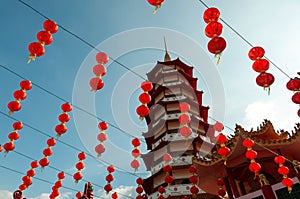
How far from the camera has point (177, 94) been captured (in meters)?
19.7

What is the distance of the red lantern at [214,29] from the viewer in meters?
4.79

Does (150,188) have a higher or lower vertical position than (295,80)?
higher

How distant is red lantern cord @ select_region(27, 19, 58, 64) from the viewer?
463 centimetres

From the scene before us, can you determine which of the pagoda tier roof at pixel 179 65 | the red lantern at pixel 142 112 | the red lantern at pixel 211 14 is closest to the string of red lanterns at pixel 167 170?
the red lantern at pixel 142 112

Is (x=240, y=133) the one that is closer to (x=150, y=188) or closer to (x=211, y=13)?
(x=211, y=13)

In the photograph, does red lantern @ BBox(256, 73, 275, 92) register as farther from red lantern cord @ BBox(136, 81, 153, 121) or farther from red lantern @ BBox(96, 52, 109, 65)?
red lantern @ BBox(96, 52, 109, 65)

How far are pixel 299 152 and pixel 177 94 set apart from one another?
1171cm

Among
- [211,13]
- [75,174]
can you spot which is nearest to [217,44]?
[211,13]

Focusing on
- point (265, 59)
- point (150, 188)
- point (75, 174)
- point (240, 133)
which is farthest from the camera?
point (150, 188)

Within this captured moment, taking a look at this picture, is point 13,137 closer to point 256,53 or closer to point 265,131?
point 256,53

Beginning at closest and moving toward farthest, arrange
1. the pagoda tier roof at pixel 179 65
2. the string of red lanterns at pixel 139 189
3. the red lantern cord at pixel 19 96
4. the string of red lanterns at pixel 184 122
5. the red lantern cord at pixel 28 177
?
1. the red lantern cord at pixel 19 96
2. the string of red lanterns at pixel 184 122
3. the red lantern cord at pixel 28 177
4. the string of red lanterns at pixel 139 189
5. the pagoda tier roof at pixel 179 65

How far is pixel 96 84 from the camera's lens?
5.21 m

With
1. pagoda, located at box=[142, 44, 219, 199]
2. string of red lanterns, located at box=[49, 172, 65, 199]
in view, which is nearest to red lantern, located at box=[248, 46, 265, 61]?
string of red lanterns, located at box=[49, 172, 65, 199]

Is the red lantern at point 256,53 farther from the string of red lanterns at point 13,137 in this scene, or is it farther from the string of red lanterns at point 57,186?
the string of red lanterns at point 57,186
